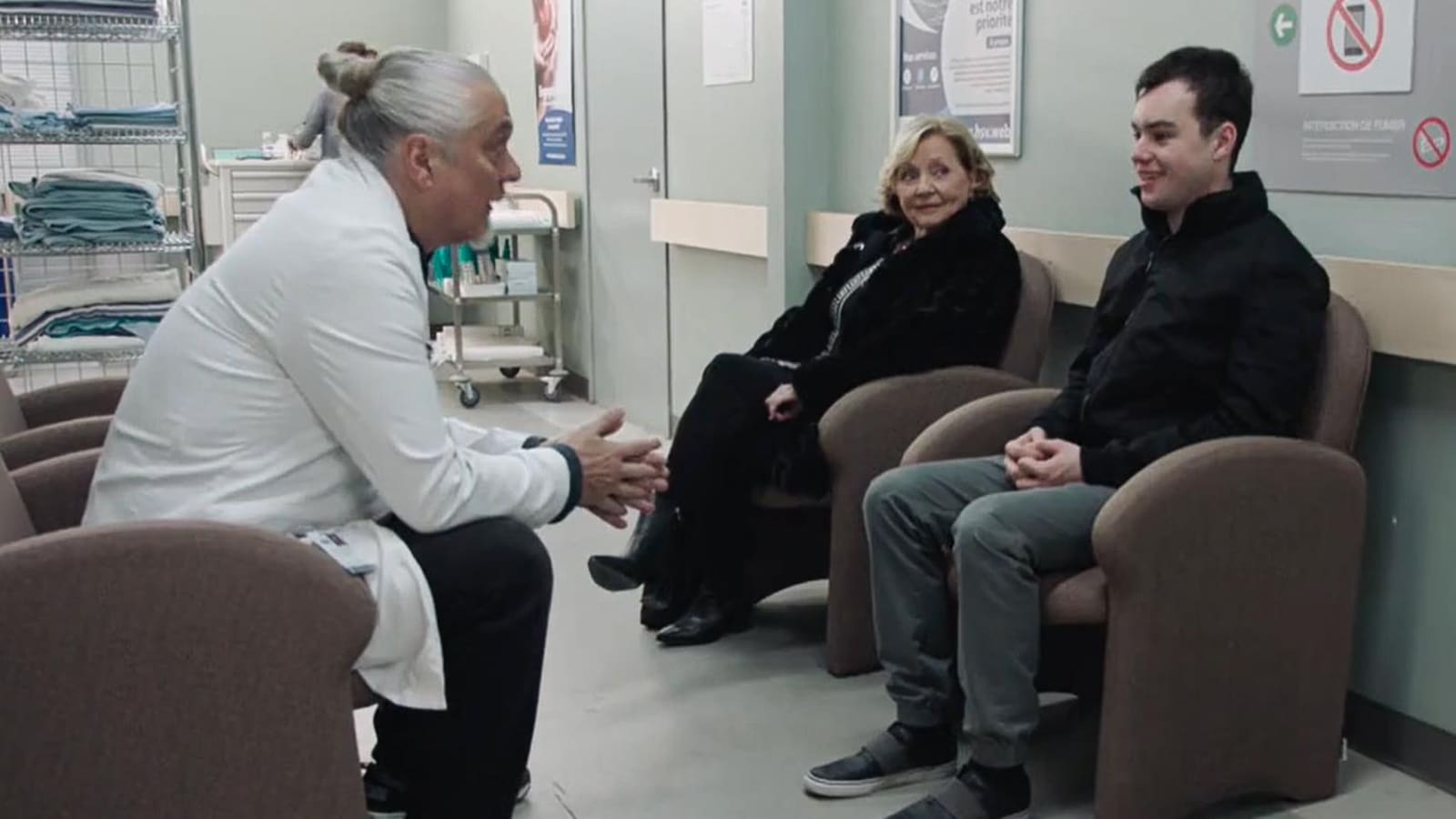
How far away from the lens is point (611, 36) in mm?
6023

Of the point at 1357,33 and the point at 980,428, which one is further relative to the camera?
the point at 980,428

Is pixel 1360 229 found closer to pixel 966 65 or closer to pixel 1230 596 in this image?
pixel 1230 596

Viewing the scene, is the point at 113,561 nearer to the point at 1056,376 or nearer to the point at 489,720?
the point at 489,720

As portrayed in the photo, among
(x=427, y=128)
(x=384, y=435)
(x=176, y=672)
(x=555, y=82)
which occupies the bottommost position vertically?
(x=176, y=672)

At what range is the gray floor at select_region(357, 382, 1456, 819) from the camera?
8.21 feet

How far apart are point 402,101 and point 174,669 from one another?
0.84m

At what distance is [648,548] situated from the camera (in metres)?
3.27

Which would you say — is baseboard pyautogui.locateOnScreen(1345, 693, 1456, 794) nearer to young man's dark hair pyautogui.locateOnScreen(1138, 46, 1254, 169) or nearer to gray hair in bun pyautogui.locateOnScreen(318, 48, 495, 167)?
young man's dark hair pyautogui.locateOnScreen(1138, 46, 1254, 169)

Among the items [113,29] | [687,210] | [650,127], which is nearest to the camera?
[113,29]

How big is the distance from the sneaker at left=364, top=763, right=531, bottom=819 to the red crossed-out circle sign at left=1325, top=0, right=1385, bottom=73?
74.1 inches

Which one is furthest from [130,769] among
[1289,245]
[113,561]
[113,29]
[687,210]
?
[687,210]

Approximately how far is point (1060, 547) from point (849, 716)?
75 cm

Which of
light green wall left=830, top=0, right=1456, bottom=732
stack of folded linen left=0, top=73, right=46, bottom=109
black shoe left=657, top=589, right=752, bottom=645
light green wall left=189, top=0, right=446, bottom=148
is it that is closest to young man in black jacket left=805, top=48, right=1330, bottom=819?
light green wall left=830, top=0, right=1456, bottom=732

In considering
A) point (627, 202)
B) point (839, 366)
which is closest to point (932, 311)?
point (839, 366)
